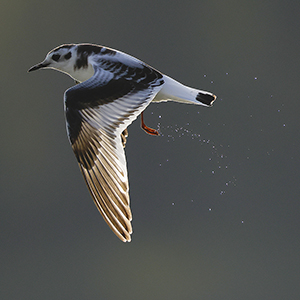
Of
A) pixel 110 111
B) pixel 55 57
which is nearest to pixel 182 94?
pixel 110 111

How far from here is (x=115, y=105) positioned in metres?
1.67

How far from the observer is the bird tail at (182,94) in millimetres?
1771

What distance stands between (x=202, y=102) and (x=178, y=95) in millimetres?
87

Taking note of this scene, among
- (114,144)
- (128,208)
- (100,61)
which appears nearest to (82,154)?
(114,144)

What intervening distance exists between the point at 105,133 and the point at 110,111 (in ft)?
0.25

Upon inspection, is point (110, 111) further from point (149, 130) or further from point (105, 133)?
point (149, 130)

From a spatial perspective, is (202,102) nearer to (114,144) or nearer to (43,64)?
(114,144)

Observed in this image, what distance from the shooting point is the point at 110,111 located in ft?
5.44

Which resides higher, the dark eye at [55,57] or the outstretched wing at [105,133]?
the dark eye at [55,57]

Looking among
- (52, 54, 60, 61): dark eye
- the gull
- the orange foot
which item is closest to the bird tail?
the gull

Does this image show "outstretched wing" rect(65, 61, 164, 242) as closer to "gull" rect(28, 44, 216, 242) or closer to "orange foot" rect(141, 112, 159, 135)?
"gull" rect(28, 44, 216, 242)

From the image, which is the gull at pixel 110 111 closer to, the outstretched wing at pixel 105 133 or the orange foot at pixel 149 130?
the outstretched wing at pixel 105 133

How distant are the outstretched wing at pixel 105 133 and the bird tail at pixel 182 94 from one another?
7 cm

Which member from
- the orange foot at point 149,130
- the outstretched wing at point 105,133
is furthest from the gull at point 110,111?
the orange foot at point 149,130
